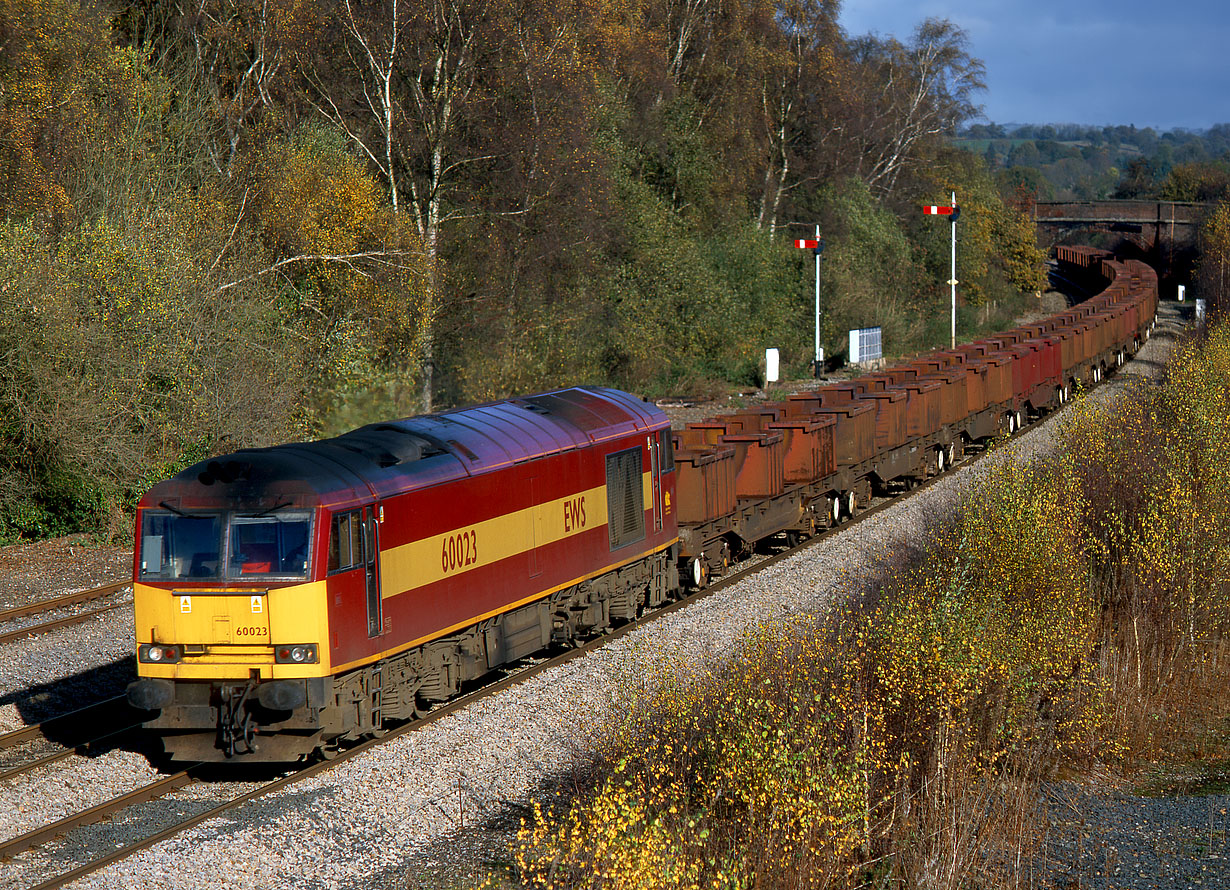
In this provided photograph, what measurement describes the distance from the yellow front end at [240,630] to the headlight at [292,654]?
13mm

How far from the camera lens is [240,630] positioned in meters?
11.4

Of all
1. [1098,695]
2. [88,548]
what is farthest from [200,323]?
[1098,695]

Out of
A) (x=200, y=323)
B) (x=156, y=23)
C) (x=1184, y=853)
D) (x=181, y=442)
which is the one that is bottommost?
(x=1184, y=853)

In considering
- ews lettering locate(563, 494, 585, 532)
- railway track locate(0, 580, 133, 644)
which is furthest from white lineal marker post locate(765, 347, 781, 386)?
ews lettering locate(563, 494, 585, 532)

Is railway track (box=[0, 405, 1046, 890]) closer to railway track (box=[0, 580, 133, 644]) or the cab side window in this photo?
the cab side window

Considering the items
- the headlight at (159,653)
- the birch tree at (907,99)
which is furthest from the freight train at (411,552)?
the birch tree at (907,99)

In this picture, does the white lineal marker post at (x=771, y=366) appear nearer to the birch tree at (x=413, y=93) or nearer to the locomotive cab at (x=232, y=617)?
the birch tree at (x=413, y=93)

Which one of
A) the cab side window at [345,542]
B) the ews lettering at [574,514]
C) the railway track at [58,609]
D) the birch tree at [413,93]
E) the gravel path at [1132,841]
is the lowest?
the gravel path at [1132,841]

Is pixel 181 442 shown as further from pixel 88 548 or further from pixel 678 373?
pixel 678 373

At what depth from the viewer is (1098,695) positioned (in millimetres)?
13492

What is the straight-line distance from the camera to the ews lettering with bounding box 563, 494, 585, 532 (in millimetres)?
15664

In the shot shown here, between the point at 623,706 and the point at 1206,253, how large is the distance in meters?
69.0

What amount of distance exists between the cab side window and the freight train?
2 centimetres

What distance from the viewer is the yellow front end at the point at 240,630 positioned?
37.2 feet
